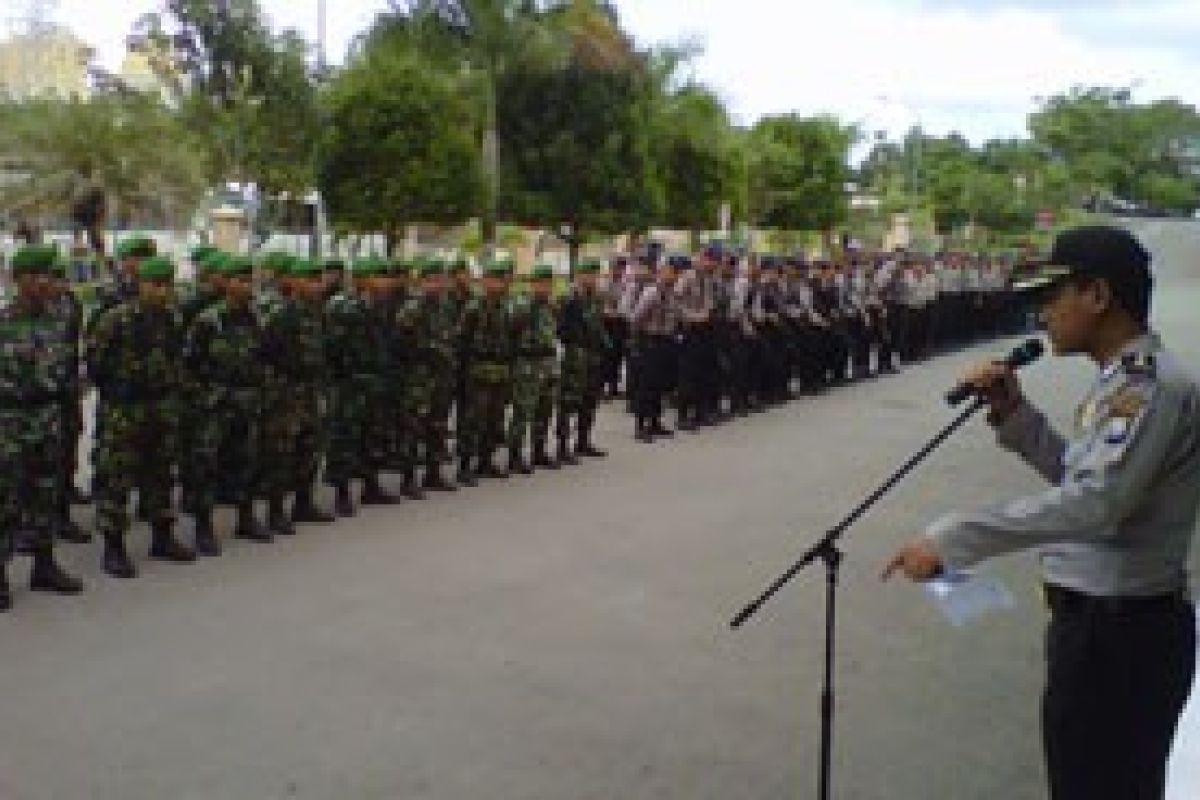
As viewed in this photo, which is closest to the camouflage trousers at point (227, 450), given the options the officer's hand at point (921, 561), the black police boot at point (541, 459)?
the black police boot at point (541, 459)

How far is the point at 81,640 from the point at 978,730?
147 inches

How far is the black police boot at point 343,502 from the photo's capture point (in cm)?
912

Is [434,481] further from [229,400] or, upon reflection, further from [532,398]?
[229,400]

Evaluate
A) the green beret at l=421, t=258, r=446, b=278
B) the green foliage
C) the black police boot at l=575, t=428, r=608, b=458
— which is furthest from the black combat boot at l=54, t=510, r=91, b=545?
the green foliage

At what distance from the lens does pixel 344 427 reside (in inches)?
361

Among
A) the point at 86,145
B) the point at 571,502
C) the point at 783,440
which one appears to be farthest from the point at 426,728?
the point at 86,145

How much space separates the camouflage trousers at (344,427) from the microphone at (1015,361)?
6.18 metres

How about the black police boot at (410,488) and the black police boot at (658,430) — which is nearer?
the black police boot at (410,488)

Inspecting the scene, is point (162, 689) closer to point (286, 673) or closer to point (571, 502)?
point (286, 673)

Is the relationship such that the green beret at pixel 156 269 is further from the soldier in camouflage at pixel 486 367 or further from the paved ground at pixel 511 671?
the soldier in camouflage at pixel 486 367

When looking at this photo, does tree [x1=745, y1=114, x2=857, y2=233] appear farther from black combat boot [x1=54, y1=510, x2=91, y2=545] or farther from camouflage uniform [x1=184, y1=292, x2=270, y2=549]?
black combat boot [x1=54, y1=510, x2=91, y2=545]

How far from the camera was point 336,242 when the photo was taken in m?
25.1

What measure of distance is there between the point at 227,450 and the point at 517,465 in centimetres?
301

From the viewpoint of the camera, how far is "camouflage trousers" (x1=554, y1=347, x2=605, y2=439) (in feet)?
37.5
